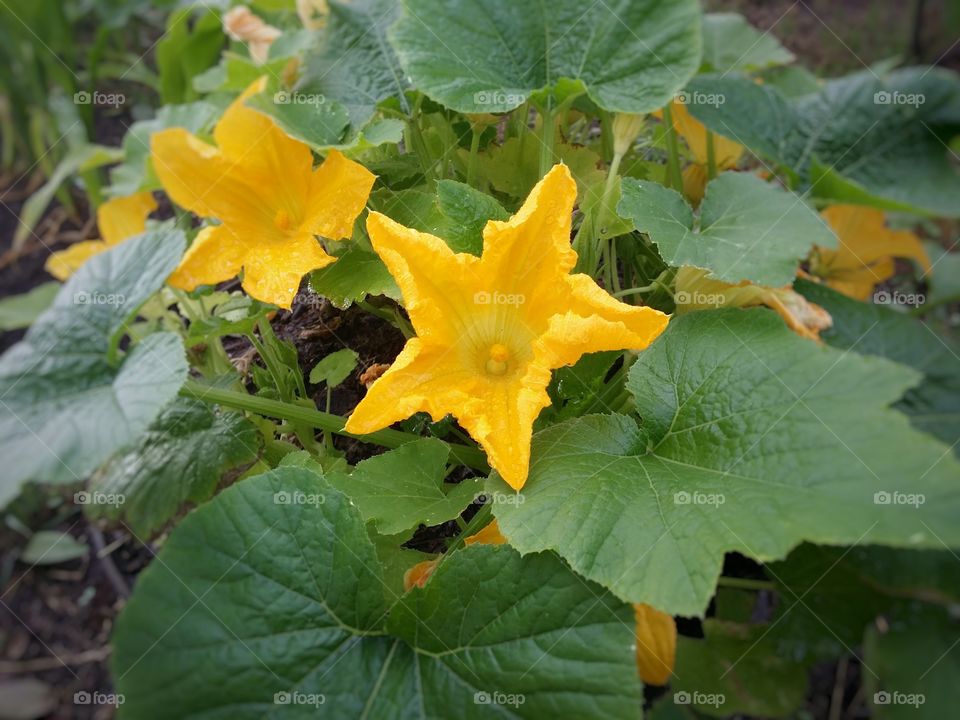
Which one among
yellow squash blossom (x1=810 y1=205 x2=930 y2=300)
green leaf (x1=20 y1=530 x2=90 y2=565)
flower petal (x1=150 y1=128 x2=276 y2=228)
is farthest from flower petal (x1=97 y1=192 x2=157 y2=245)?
yellow squash blossom (x1=810 y1=205 x2=930 y2=300)

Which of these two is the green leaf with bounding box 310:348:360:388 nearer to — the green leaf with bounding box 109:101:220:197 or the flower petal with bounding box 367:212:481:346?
the flower petal with bounding box 367:212:481:346

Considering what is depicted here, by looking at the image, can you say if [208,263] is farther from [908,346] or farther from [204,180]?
[908,346]

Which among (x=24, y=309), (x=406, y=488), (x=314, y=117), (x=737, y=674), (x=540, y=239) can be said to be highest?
(x=314, y=117)

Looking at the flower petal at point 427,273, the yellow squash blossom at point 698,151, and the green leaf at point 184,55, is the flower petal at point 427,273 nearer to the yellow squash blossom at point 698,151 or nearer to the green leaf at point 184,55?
the yellow squash blossom at point 698,151

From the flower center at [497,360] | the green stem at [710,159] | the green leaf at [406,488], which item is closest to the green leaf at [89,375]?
the green leaf at [406,488]

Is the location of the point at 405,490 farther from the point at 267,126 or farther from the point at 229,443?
the point at 267,126

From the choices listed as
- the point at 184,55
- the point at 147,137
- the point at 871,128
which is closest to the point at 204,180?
the point at 147,137
